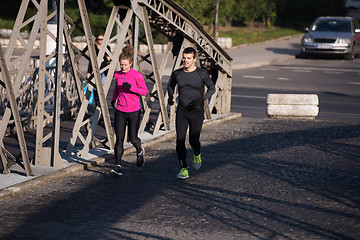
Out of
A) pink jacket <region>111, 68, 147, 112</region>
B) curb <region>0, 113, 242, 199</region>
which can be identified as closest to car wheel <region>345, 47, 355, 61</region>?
curb <region>0, 113, 242, 199</region>

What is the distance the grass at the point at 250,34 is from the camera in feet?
141

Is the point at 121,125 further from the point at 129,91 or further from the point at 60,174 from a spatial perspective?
the point at 60,174

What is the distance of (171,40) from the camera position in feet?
45.1

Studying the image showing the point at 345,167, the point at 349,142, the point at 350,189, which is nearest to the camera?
the point at 350,189

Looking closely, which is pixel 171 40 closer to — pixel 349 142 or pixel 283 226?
pixel 349 142

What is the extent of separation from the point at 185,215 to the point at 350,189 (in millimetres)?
2563

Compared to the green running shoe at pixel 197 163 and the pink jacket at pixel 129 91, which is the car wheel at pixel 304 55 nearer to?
the green running shoe at pixel 197 163

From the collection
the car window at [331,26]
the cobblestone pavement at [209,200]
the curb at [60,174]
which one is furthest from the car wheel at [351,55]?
the curb at [60,174]

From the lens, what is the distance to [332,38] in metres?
33.1

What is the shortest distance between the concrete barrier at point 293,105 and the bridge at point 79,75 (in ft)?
3.45

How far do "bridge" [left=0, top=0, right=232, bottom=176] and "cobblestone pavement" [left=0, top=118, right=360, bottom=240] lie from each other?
760mm

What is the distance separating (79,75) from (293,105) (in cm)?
693

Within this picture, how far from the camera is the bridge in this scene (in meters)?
9.22

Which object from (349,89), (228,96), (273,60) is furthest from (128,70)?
(273,60)
